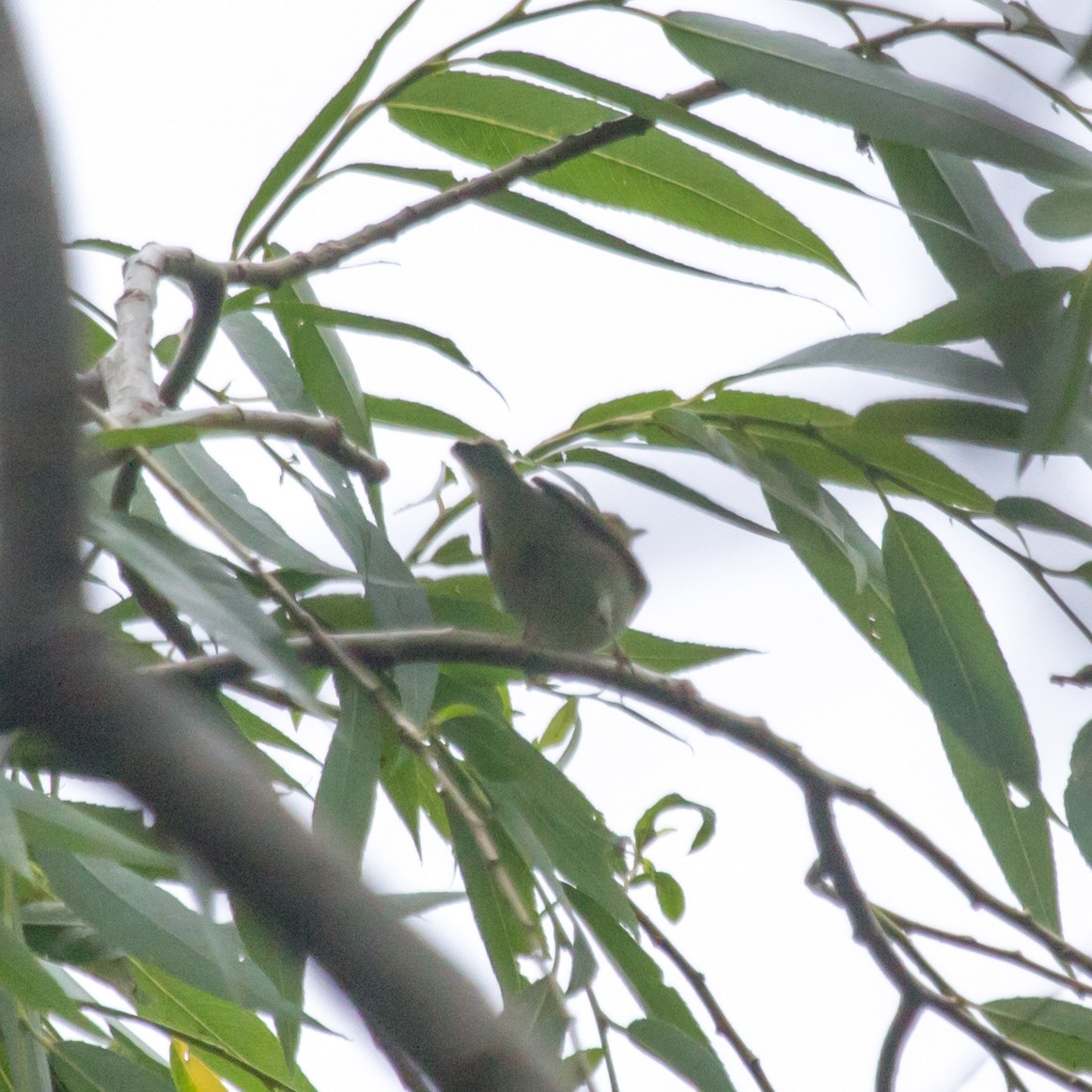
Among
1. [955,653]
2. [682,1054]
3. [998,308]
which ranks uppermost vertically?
[998,308]

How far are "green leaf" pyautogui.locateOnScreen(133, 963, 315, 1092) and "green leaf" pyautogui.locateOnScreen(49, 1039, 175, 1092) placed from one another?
0.13 m

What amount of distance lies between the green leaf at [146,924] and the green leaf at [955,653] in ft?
2.34

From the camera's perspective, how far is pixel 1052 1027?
1445mm

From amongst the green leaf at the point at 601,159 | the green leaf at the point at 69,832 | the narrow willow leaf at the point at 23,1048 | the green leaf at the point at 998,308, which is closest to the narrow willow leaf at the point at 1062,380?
the green leaf at the point at 998,308

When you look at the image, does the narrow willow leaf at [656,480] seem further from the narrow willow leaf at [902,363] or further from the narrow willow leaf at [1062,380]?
the narrow willow leaf at [1062,380]

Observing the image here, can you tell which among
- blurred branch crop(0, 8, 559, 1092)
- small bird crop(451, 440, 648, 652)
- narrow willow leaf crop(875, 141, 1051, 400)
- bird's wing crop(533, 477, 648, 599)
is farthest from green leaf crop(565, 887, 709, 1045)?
blurred branch crop(0, 8, 559, 1092)

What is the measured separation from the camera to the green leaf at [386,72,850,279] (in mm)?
1527

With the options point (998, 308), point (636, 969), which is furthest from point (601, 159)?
point (636, 969)

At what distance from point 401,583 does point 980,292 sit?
61 centimetres

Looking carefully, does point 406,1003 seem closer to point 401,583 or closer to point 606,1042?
point 606,1042

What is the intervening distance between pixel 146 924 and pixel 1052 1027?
926 millimetres

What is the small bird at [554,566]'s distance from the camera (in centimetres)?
196

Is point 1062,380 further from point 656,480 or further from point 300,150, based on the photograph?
point 300,150

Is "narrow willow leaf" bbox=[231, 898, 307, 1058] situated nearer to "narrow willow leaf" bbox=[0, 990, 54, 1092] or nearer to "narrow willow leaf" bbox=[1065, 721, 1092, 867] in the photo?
"narrow willow leaf" bbox=[0, 990, 54, 1092]
